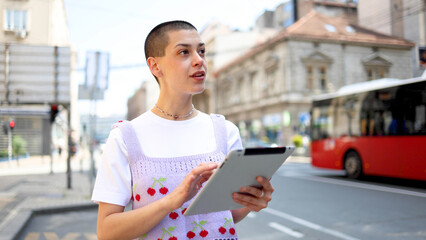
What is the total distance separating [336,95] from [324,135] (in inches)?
63.3

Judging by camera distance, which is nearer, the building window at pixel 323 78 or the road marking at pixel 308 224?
the road marking at pixel 308 224

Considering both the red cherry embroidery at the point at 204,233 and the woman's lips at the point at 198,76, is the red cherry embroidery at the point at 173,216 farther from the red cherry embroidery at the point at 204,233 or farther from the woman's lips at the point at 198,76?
the woman's lips at the point at 198,76

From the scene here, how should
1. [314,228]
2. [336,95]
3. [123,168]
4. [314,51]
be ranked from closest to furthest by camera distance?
[123,168], [314,228], [336,95], [314,51]

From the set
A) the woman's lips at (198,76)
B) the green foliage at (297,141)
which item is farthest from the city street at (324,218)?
the green foliage at (297,141)

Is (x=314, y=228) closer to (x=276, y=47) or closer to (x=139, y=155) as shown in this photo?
(x=139, y=155)

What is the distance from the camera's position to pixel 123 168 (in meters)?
1.65

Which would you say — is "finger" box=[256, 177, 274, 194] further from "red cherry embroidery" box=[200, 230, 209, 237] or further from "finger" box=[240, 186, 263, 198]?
"red cherry embroidery" box=[200, 230, 209, 237]

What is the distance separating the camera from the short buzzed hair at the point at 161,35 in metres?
1.74

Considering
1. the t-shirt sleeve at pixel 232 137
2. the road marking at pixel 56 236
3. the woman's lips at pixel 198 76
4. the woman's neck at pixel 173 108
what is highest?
the woman's lips at pixel 198 76

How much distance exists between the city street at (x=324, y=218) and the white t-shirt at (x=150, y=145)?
128 inches

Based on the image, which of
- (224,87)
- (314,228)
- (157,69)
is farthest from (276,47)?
(157,69)

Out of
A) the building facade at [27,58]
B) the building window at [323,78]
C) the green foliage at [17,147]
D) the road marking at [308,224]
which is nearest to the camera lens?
the road marking at [308,224]

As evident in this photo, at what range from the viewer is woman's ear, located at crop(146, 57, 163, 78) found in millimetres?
1812

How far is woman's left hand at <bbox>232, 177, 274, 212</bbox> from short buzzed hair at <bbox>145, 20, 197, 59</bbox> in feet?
2.25
